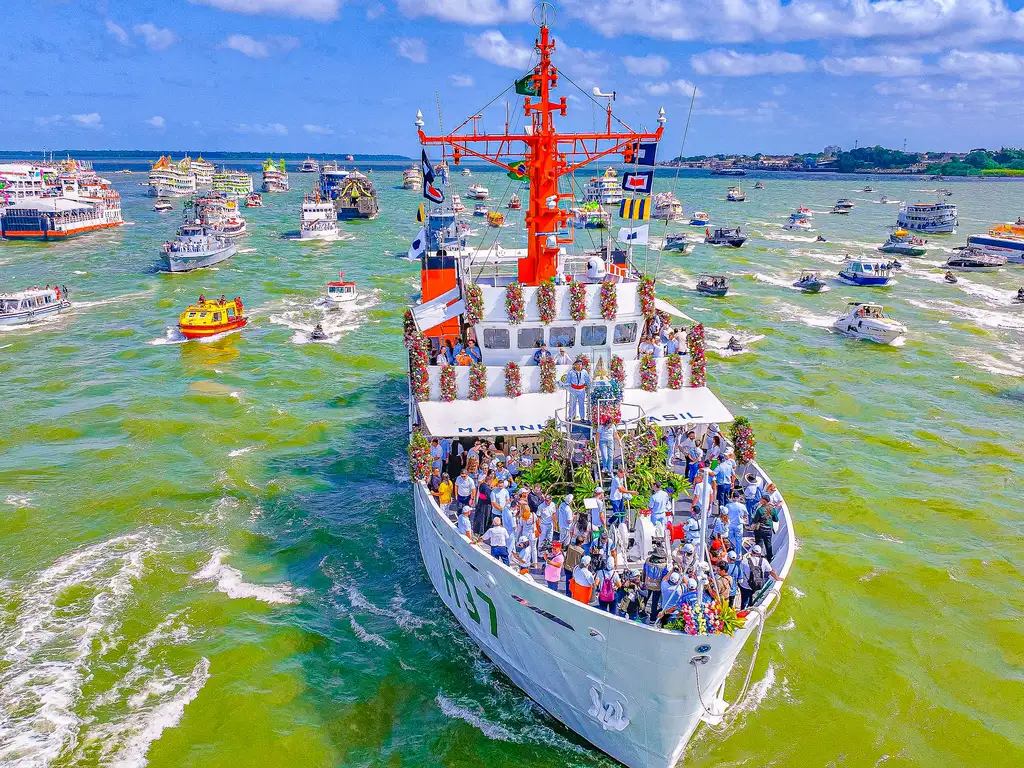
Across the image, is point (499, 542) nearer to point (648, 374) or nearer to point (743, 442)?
point (743, 442)

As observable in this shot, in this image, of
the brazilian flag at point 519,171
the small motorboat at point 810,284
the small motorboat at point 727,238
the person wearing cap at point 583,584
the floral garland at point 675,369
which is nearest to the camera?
the person wearing cap at point 583,584

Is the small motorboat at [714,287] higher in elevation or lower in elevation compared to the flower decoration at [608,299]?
lower

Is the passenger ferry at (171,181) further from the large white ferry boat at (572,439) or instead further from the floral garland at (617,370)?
the floral garland at (617,370)

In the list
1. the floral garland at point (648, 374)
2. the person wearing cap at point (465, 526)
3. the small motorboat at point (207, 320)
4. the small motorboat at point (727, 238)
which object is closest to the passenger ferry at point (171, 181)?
the small motorboat at point (727, 238)

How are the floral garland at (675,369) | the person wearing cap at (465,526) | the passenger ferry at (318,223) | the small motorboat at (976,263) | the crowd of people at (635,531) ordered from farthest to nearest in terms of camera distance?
the passenger ferry at (318,223) < the small motorboat at (976,263) < the floral garland at (675,369) < the person wearing cap at (465,526) < the crowd of people at (635,531)

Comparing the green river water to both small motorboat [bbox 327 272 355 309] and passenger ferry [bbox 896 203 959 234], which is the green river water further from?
passenger ferry [bbox 896 203 959 234]

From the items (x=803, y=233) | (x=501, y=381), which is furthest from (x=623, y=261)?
(x=803, y=233)

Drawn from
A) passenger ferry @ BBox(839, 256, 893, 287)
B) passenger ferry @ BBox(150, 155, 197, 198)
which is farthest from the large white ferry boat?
passenger ferry @ BBox(150, 155, 197, 198)

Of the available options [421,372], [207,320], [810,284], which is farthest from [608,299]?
[810,284]
